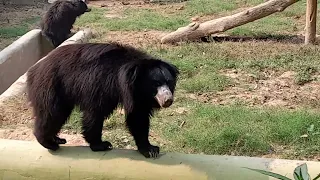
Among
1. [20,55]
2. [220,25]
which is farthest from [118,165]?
[220,25]

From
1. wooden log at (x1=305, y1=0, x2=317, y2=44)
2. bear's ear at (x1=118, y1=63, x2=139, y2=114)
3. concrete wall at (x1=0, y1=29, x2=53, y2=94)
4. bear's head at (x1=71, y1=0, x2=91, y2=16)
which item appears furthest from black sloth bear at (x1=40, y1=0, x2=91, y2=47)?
bear's ear at (x1=118, y1=63, x2=139, y2=114)

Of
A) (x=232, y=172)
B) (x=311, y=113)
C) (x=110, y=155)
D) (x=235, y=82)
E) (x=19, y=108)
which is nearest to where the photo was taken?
(x=232, y=172)

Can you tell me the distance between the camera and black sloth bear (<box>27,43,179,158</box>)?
11.7 ft

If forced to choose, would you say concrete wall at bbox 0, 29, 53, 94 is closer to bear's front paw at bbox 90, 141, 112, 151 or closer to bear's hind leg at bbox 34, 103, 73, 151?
bear's hind leg at bbox 34, 103, 73, 151

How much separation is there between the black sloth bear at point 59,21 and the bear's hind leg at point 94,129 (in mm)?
6030

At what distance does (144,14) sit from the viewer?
11773 millimetres

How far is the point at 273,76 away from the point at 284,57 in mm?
748

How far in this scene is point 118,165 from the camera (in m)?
3.53

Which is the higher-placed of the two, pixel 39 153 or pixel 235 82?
pixel 39 153

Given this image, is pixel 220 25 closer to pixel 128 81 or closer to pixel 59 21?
pixel 59 21

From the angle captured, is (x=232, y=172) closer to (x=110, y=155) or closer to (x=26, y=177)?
(x=110, y=155)

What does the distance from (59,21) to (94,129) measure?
21.2ft

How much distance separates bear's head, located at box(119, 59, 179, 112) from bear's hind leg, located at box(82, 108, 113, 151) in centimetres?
22

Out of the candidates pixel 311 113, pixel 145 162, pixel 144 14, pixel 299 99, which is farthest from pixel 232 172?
pixel 144 14
